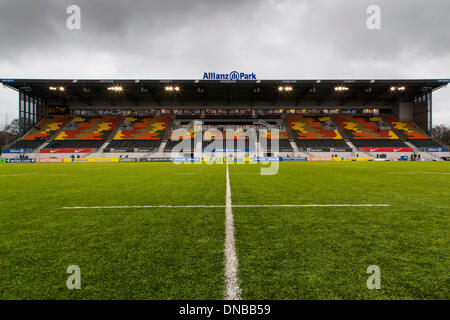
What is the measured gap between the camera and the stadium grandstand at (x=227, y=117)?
33.4 meters

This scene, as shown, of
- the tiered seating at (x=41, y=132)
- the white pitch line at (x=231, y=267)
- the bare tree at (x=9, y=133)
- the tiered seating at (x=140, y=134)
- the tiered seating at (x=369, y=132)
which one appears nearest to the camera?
the white pitch line at (x=231, y=267)

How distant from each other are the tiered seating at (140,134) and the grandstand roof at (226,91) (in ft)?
12.4

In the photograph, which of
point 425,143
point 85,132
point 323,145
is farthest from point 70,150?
point 425,143

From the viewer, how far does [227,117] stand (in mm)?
42031

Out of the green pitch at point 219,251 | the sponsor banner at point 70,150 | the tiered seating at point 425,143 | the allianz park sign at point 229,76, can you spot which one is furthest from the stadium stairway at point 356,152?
the sponsor banner at point 70,150

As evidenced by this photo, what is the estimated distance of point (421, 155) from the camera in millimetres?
32719

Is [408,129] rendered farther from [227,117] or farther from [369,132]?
[227,117]

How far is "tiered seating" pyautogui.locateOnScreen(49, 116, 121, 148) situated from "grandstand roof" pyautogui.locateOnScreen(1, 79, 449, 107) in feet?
12.4

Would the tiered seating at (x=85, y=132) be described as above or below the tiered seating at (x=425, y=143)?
above

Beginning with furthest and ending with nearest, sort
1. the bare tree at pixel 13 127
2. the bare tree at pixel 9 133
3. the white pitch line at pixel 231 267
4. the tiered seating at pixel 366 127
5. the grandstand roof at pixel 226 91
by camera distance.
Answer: the bare tree at pixel 13 127 → the bare tree at pixel 9 133 → the tiered seating at pixel 366 127 → the grandstand roof at pixel 226 91 → the white pitch line at pixel 231 267

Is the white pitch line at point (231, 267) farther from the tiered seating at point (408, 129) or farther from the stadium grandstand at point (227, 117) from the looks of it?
the tiered seating at point (408, 129)

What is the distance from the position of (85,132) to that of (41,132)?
707cm

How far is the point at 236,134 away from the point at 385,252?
3718cm
